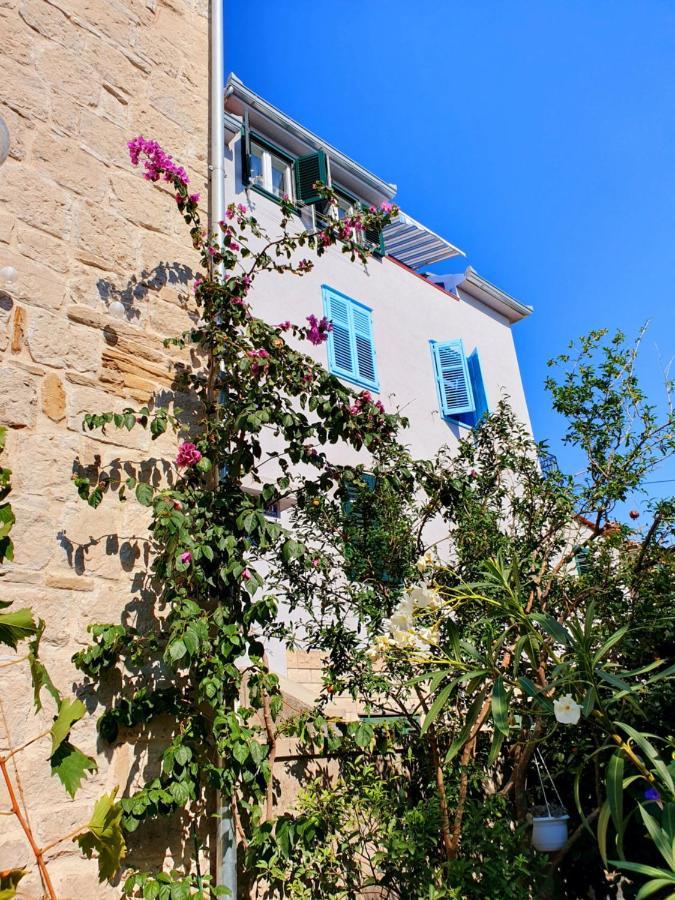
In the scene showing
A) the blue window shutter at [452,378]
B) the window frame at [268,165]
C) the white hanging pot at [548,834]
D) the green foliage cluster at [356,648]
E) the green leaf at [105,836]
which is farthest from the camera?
the blue window shutter at [452,378]

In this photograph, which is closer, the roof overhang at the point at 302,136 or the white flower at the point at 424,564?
the white flower at the point at 424,564

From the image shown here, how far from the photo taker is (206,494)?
103 inches

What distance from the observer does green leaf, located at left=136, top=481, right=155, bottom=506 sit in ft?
7.88

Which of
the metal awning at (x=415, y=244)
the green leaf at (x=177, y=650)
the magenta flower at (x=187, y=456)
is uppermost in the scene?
the metal awning at (x=415, y=244)

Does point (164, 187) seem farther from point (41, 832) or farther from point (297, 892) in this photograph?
point (297, 892)

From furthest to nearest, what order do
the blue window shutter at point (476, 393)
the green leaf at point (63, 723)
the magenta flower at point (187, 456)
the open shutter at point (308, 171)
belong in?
the blue window shutter at point (476, 393) → the open shutter at point (308, 171) → the magenta flower at point (187, 456) → the green leaf at point (63, 723)

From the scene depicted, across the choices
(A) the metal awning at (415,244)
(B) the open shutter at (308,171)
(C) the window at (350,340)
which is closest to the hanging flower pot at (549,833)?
(C) the window at (350,340)

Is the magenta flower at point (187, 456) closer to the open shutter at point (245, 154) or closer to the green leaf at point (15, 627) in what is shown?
the green leaf at point (15, 627)

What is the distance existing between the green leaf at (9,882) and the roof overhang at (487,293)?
12.0 m

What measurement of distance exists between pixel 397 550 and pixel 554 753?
1.48 metres

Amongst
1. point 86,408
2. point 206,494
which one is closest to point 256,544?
point 206,494

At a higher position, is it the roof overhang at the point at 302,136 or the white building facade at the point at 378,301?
the roof overhang at the point at 302,136

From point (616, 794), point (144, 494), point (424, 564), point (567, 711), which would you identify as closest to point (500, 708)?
point (567, 711)

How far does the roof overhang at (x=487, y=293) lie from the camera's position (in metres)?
12.5
